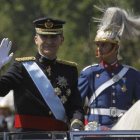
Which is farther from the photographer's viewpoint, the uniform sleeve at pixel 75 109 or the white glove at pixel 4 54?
the uniform sleeve at pixel 75 109

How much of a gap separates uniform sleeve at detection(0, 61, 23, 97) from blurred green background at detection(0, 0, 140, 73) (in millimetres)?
12238

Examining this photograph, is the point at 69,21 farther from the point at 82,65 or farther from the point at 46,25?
the point at 46,25

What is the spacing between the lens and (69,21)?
20969 mm

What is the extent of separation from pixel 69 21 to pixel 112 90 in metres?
12.9

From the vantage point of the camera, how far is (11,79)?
20.2 ft

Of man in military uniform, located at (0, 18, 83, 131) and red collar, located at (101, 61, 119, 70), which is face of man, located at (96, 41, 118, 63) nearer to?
red collar, located at (101, 61, 119, 70)

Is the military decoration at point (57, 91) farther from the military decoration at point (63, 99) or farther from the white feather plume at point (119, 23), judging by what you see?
the white feather plume at point (119, 23)

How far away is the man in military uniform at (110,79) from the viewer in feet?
26.3

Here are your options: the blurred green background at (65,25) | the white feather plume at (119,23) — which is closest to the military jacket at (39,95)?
the white feather plume at (119,23)

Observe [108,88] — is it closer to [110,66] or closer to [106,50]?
[110,66]

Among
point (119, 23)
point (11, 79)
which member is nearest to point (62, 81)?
point (11, 79)

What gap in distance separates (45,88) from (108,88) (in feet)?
6.24

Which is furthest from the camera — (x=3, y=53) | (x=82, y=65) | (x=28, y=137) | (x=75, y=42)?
(x=75, y=42)

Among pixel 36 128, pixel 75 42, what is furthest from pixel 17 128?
pixel 75 42
